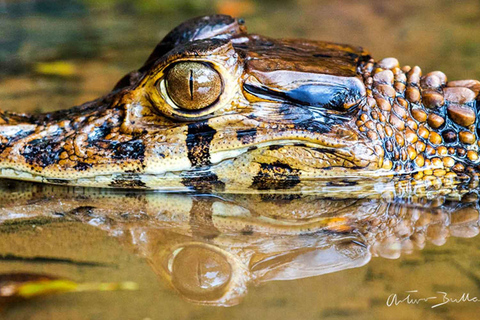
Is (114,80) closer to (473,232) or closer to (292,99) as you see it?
(292,99)

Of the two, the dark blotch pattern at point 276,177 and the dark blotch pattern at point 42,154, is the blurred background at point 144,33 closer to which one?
the dark blotch pattern at point 42,154

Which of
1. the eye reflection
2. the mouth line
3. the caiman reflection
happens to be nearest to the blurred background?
the caiman reflection

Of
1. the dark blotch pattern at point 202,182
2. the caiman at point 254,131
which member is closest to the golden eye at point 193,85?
the caiman at point 254,131

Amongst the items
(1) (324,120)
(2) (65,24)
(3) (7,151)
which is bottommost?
(3) (7,151)

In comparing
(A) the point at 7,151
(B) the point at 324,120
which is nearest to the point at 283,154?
(B) the point at 324,120

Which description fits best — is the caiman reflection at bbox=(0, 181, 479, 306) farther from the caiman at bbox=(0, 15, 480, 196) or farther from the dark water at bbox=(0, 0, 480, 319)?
the caiman at bbox=(0, 15, 480, 196)

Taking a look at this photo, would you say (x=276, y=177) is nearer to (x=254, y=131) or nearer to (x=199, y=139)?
(x=254, y=131)
